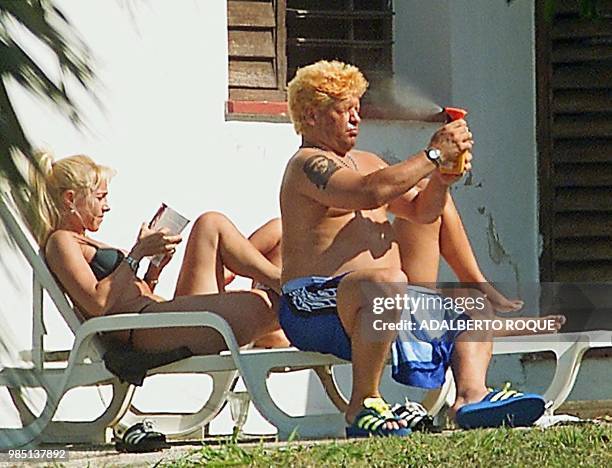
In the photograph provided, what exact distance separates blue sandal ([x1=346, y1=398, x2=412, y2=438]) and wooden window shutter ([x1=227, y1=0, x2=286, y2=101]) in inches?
88.0

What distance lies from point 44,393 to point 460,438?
3025 millimetres

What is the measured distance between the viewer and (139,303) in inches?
180

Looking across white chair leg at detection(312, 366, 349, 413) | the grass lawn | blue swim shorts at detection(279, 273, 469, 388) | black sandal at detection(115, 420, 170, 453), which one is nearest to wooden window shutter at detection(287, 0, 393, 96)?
white chair leg at detection(312, 366, 349, 413)

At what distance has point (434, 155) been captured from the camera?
4.30 meters

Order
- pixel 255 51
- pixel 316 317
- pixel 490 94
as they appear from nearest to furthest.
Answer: pixel 316 317, pixel 255 51, pixel 490 94

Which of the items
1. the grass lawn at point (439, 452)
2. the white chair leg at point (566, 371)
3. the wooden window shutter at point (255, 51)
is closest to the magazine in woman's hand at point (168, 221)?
the grass lawn at point (439, 452)

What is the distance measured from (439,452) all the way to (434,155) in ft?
3.71

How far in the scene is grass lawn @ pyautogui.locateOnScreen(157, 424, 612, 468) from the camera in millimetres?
3408

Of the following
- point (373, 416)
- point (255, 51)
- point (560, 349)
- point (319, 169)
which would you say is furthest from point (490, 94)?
point (373, 416)

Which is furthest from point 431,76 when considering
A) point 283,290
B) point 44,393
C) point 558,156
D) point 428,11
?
point 44,393

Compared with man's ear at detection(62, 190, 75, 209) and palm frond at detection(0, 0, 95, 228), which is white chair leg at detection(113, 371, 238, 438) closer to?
man's ear at detection(62, 190, 75, 209)

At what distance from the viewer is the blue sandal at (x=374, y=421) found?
13.1 feet

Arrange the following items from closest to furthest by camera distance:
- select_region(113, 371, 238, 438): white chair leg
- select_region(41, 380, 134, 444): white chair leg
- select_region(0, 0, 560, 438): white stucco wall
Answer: select_region(41, 380, 134, 444): white chair leg < select_region(113, 371, 238, 438): white chair leg < select_region(0, 0, 560, 438): white stucco wall

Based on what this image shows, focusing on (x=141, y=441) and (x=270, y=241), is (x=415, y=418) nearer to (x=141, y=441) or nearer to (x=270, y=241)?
(x=141, y=441)
